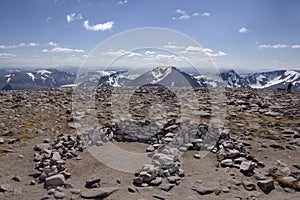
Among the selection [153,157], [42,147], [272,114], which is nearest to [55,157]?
[42,147]

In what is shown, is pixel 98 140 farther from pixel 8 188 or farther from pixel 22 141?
pixel 8 188

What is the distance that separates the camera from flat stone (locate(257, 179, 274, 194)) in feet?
33.6

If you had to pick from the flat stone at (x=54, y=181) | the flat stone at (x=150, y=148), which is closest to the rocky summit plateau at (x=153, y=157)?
the flat stone at (x=54, y=181)

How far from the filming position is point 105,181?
35.9ft

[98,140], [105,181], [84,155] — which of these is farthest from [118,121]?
[105,181]

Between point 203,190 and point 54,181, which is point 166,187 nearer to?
point 203,190

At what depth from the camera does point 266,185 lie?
10.3 meters

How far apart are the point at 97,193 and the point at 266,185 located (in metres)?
5.77

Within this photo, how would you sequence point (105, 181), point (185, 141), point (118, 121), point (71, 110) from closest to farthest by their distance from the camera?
point (105, 181)
point (185, 141)
point (118, 121)
point (71, 110)

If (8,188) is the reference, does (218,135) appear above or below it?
above

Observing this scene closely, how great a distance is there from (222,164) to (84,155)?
6.10 meters

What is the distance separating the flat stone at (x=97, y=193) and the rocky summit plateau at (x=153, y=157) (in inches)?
1.3

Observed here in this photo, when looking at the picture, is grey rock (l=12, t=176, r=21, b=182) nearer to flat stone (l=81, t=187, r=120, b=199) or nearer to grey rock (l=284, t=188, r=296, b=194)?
flat stone (l=81, t=187, r=120, b=199)

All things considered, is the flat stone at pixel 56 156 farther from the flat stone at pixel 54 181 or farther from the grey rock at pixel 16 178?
the flat stone at pixel 54 181
